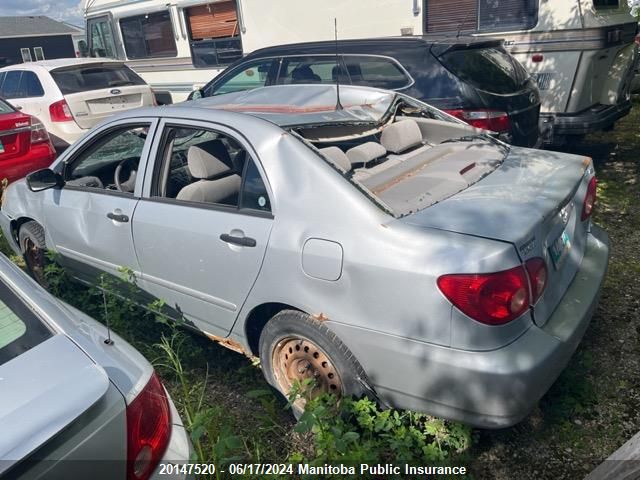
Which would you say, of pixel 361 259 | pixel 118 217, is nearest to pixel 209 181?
pixel 118 217

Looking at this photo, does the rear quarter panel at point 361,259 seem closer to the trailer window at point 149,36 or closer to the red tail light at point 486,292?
the red tail light at point 486,292

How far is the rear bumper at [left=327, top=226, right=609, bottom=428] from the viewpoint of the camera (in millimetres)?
1997

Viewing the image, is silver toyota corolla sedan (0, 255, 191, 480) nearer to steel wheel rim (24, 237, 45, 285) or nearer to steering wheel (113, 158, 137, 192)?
steering wheel (113, 158, 137, 192)

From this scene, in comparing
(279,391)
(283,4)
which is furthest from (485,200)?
(283,4)

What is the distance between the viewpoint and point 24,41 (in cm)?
3634

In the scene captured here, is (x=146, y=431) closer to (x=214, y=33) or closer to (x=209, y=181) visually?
(x=209, y=181)

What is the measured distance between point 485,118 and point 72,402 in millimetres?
4252

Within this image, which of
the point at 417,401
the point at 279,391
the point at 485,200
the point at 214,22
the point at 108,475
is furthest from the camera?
the point at 214,22

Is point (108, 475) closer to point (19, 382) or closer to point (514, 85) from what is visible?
point (19, 382)

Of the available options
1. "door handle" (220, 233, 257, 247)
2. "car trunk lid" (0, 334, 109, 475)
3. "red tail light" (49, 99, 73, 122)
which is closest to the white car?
"red tail light" (49, 99, 73, 122)

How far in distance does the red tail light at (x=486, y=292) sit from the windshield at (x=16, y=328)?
56.5 inches

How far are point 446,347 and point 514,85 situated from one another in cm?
383

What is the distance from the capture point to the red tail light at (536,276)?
2.06m

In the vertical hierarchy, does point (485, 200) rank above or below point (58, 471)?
above
